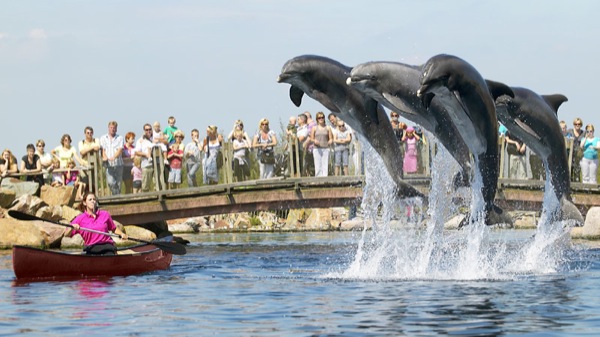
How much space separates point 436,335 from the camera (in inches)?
617

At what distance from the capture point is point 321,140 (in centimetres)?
3328

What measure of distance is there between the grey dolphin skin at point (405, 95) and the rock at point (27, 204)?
14.6m

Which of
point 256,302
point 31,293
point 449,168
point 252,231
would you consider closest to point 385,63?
point 449,168

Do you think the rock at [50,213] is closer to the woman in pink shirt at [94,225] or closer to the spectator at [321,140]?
the spectator at [321,140]

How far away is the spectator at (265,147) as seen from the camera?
111 ft

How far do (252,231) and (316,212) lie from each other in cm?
338

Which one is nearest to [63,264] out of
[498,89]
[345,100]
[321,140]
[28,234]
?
[345,100]

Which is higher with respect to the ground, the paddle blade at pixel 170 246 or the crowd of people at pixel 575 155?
the crowd of people at pixel 575 155

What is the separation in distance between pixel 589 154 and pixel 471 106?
13209 mm

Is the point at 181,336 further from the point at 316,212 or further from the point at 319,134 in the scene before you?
the point at 316,212

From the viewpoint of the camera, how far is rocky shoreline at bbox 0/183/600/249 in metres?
34.0

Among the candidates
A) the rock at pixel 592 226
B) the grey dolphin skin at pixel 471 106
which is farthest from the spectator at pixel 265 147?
the grey dolphin skin at pixel 471 106

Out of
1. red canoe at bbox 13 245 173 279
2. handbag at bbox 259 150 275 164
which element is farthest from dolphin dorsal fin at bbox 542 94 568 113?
handbag at bbox 259 150 275 164

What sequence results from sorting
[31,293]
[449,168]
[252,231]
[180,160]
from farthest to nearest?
1. [252,231]
2. [180,160]
3. [449,168]
4. [31,293]
